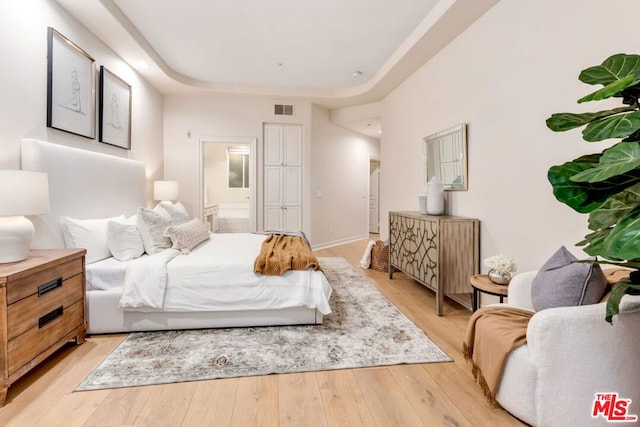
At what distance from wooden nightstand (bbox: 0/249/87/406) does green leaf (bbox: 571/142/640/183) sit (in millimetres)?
2576

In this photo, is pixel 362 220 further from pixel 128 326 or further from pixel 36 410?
pixel 36 410

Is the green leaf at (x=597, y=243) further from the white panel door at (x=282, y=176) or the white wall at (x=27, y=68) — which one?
the white panel door at (x=282, y=176)

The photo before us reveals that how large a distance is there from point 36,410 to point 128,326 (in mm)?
875

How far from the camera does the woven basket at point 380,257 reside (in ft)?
15.0

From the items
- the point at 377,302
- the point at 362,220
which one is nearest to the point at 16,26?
the point at 377,302

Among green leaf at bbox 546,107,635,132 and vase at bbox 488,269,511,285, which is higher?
green leaf at bbox 546,107,635,132

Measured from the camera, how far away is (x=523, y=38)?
7.90 feet

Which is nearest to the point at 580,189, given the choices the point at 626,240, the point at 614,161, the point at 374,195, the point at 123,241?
the point at 614,161

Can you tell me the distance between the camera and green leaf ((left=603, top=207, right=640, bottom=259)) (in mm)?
865

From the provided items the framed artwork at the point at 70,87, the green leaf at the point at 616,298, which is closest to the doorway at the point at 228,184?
the framed artwork at the point at 70,87

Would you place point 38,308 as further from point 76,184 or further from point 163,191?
point 163,191

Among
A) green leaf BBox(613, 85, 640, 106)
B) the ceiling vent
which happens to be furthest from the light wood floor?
the ceiling vent

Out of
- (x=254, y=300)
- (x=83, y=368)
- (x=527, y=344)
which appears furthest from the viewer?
(x=254, y=300)

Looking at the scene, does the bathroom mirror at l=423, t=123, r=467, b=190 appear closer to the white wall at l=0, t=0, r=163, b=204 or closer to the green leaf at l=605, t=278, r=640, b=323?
the green leaf at l=605, t=278, r=640, b=323
